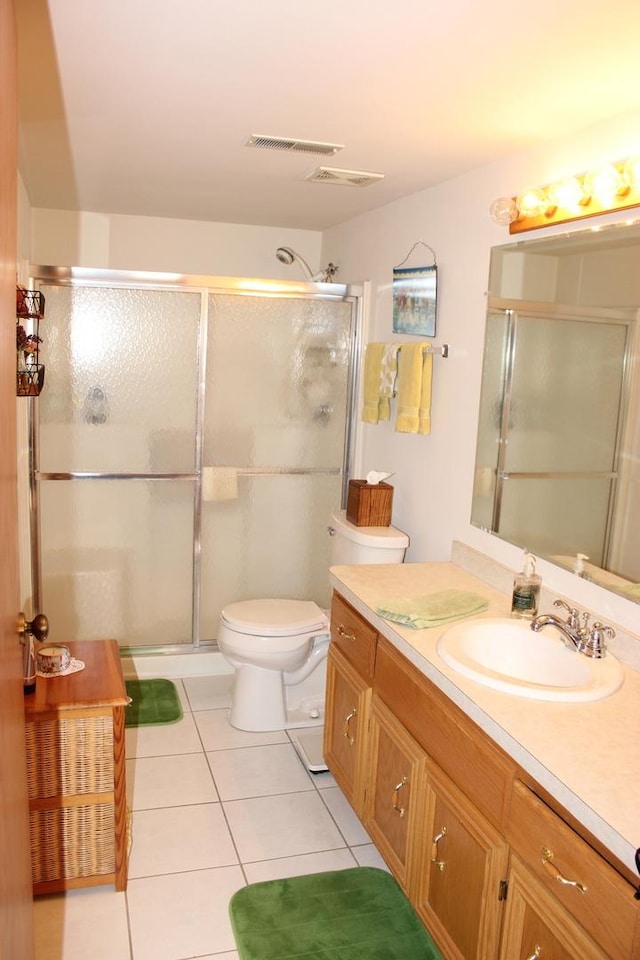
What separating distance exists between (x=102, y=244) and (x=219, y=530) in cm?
158

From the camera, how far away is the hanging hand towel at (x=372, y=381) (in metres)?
3.39

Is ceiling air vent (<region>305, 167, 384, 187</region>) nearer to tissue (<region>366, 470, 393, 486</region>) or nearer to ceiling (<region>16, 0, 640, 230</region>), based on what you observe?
ceiling (<region>16, 0, 640, 230</region>)

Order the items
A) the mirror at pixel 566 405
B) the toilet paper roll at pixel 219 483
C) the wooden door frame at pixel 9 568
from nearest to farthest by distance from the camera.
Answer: the wooden door frame at pixel 9 568 → the mirror at pixel 566 405 → the toilet paper roll at pixel 219 483

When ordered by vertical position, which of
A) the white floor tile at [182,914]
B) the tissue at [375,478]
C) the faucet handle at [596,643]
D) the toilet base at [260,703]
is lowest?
the white floor tile at [182,914]

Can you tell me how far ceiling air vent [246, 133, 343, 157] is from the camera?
2.38m

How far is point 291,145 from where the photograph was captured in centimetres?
244

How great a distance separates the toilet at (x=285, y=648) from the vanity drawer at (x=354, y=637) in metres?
0.46

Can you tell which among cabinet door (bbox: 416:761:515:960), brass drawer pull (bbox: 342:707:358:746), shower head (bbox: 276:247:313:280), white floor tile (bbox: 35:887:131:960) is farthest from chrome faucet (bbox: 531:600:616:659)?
shower head (bbox: 276:247:313:280)

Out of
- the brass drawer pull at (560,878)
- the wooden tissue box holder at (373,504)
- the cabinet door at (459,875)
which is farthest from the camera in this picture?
the wooden tissue box holder at (373,504)

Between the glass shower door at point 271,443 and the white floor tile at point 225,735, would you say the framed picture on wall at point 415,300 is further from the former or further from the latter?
the white floor tile at point 225,735

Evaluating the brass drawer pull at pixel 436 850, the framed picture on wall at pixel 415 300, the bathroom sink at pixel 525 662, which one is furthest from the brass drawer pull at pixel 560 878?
the framed picture on wall at pixel 415 300

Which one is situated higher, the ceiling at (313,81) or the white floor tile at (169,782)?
the ceiling at (313,81)

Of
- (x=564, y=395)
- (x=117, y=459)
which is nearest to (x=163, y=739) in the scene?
(x=117, y=459)

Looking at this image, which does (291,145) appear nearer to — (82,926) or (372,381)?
(372,381)
